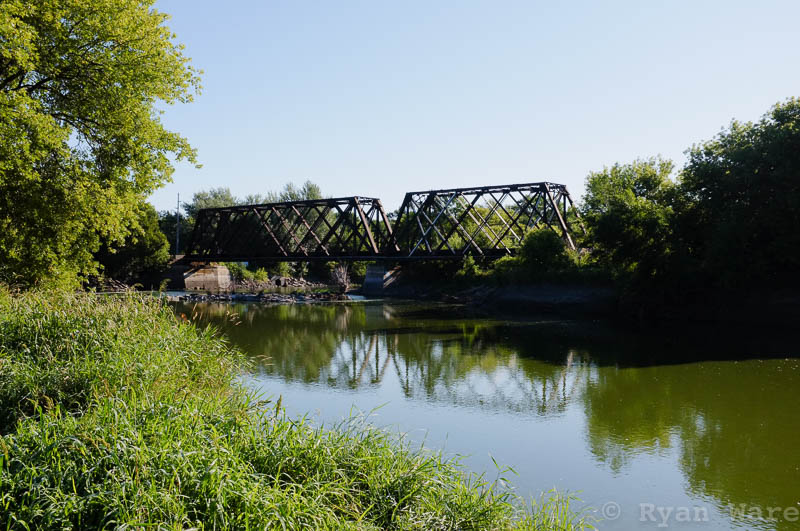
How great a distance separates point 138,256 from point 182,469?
5070 cm

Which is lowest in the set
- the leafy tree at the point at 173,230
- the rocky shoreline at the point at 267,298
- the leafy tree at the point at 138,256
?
the rocky shoreline at the point at 267,298

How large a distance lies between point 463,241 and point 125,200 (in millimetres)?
34310

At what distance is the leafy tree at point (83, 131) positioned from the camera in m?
13.6

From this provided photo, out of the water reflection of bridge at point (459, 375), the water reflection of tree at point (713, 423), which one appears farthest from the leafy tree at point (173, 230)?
the water reflection of tree at point (713, 423)

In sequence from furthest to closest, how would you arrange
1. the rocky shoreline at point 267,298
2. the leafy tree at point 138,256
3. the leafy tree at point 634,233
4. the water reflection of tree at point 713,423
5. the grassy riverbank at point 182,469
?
the leafy tree at point 138,256 < the rocky shoreline at point 267,298 < the leafy tree at point 634,233 < the water reflection of tree at point 713,423 < the grassy riverbank at point 182,469

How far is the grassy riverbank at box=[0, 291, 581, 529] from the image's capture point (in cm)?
391

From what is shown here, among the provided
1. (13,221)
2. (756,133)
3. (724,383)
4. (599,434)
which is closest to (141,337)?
(599,434)

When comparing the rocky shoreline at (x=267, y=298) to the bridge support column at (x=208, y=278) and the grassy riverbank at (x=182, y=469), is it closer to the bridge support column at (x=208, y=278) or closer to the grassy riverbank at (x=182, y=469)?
the bridge support column at (x=208, y=278)

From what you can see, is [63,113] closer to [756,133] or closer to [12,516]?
[12,516]

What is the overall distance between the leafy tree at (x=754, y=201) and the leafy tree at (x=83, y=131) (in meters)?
20.1

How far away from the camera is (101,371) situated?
680 centimetres

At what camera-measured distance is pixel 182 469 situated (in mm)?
4312

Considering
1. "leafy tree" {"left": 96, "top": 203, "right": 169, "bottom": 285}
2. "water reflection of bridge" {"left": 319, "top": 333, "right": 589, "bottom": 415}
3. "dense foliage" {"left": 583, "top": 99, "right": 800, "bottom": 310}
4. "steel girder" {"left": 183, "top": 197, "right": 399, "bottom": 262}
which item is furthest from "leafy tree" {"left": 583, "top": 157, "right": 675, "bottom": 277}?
"leafy tree" {"left": 96, "top": 203, "right": 169, "bottom": 285}

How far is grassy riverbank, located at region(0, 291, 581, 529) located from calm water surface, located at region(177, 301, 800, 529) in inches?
58.8
